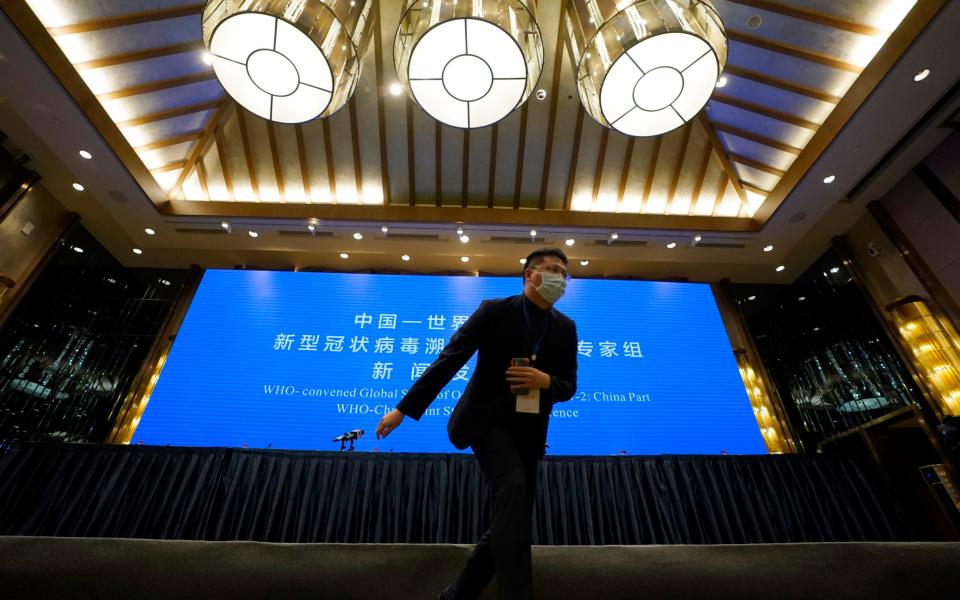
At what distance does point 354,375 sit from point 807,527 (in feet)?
14.4

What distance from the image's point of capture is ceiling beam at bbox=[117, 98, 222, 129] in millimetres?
4875

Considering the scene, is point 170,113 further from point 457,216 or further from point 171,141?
point 457,216

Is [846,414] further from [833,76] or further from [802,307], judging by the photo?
[833,76]

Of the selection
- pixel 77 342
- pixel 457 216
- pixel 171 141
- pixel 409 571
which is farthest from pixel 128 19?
pixel 409 571

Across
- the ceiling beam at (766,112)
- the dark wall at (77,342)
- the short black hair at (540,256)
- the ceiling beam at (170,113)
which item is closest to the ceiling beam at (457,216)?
the ceiling beam at (170,113)

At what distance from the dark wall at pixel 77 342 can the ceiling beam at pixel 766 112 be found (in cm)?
823

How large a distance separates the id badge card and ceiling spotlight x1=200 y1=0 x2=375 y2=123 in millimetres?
2650

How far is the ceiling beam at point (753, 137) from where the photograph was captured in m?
5.19

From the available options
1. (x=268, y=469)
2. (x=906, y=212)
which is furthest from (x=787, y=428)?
(x=268, y=469)

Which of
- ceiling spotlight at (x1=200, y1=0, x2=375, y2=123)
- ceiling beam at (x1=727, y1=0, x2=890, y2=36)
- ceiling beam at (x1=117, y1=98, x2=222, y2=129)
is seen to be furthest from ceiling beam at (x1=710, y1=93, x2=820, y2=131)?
ceiling beam at (x1=117, y1=98, x2=222, y2=129)

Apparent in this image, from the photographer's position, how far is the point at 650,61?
9.32 ft

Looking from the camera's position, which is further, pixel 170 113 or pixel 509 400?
pixel 170 113

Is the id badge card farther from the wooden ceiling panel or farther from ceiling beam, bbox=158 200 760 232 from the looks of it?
ceiling beam, bbox=158 200 760 232

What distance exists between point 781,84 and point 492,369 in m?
5.18
